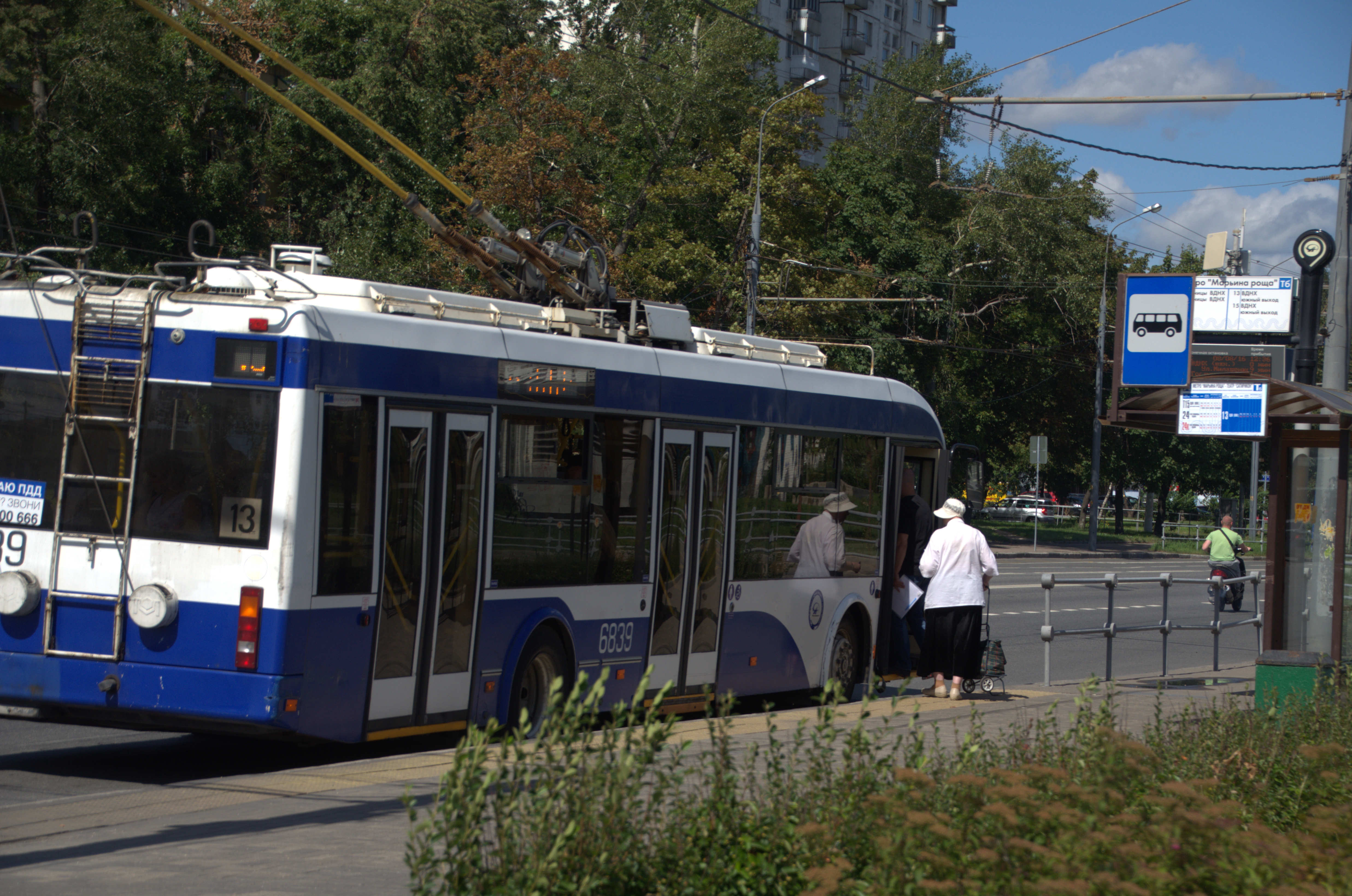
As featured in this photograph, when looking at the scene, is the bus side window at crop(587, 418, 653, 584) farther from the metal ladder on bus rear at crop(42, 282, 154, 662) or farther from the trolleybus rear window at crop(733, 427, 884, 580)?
the metal ladder on bus rear at crop(42, 282, 154, 662)

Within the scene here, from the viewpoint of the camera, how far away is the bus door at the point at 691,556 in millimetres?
10758

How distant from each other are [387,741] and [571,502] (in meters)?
2.24

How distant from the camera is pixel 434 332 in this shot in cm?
882

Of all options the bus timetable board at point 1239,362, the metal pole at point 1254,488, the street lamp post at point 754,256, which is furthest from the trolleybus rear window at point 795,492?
the metal pole at point 1254,488

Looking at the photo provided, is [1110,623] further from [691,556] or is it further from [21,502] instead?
[21,502]

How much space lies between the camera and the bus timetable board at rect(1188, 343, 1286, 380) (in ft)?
39.2

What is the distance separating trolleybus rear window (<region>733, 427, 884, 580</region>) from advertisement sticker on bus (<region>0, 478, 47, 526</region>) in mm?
5284

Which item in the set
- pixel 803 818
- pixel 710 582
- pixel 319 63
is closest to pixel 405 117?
pixel 319 63

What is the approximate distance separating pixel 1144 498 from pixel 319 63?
92.8 metres

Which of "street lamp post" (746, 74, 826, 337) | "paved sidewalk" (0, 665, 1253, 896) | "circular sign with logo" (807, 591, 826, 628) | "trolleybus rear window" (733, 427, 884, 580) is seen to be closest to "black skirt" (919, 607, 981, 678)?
"circular sign with logo" (807, 591, 826, 628)

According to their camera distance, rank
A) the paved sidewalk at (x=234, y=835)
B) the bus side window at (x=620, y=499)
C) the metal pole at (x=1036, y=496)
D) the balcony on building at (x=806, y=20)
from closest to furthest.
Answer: the paved sidewalk at (x=234, y=835) < the bus side window at (x=620, y=499) < the metal pole at (x=1036, y=496) < the balcony on building at (x=806, y=20)

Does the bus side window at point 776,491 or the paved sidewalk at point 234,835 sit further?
the bus side window at point 776,491

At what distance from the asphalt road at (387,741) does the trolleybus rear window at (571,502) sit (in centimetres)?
155

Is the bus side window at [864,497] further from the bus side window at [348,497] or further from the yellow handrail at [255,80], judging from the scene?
the bus side window at [348,497]
